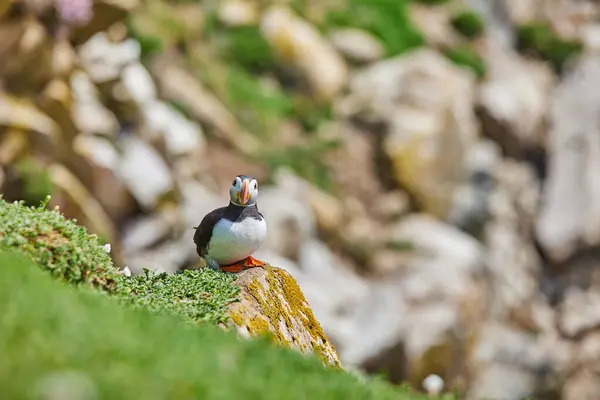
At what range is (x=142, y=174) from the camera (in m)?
21.9

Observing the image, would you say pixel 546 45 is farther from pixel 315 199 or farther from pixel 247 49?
pixel 315 199

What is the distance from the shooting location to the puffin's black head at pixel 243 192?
7.86 m

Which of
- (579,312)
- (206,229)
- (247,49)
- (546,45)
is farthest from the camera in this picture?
(546,45)

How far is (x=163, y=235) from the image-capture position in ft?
70.2

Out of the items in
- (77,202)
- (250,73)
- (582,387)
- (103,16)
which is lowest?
(77,202)

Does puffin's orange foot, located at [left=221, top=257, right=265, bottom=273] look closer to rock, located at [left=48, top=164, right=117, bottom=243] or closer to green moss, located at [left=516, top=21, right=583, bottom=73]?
rock, located at [left=48, top=164, right=117, bottom=243]

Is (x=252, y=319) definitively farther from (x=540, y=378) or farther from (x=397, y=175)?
(x=397, y=175)

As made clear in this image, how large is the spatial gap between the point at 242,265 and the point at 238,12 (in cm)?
2605

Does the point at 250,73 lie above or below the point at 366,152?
below

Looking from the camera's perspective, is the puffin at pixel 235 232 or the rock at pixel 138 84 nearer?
the puffin at pixel 235 232

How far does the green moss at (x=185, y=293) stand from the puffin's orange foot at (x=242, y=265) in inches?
7.4

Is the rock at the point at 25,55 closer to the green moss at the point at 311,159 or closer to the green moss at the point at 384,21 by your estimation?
the green moss at the point at 311,159

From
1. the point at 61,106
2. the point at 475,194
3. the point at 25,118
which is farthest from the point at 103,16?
the point at 475,194

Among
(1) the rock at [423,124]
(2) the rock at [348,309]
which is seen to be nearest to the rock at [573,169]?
(1) the rock at [423,124]
